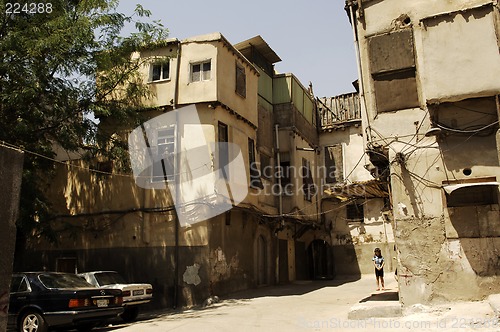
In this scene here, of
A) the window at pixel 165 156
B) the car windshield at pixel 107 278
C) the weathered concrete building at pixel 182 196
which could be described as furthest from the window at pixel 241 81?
the car windshield at pixel 107 278

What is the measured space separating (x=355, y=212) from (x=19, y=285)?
18130mm

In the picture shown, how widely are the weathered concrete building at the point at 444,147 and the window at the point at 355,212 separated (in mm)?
13261

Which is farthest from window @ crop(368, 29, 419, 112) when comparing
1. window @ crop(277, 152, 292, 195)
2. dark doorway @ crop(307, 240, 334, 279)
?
dark doorway @ crop(307, 240, 334, 279)

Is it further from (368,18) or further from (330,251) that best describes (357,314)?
(330,251)

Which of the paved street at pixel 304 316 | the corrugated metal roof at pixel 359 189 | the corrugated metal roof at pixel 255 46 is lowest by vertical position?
the paved street at pixel 304 316

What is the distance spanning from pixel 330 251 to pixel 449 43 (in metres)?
16.1

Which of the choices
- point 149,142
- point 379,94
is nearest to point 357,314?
point 379,94

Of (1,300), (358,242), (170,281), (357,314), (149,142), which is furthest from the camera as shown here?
(358,242)

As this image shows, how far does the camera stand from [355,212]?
978 inches

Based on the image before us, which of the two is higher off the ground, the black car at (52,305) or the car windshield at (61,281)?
the car windshield at (61,281)

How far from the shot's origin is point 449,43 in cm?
1085

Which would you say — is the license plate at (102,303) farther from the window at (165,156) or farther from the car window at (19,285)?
the window at (165,156)

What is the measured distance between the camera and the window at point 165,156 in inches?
672

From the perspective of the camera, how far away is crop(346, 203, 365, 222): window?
80.7ft
